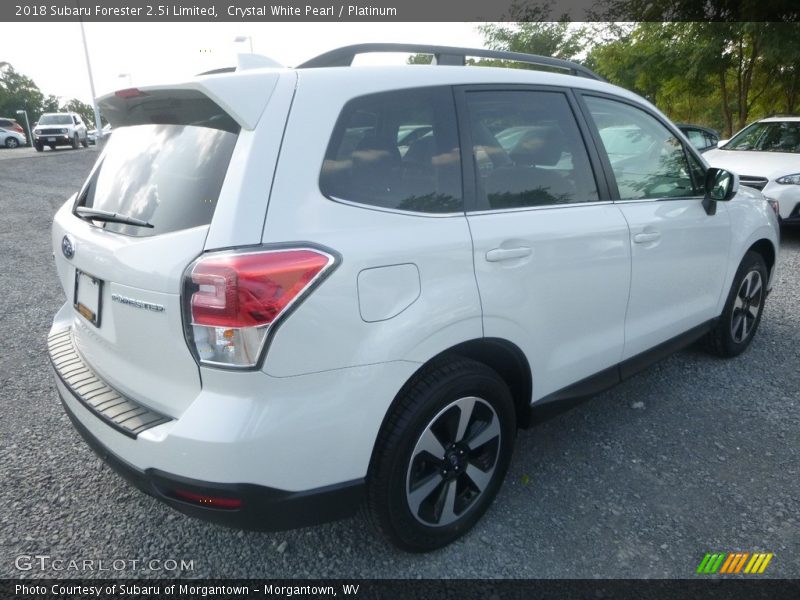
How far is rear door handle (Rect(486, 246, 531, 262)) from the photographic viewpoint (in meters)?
2.14

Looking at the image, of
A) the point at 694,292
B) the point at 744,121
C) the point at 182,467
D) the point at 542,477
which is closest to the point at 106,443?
the point at 182,467

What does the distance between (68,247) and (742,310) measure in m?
4.08

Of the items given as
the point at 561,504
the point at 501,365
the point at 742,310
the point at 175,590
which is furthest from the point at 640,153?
the point at 175,590

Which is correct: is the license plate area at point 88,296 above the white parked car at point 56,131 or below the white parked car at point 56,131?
above

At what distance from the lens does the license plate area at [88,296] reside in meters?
2.09

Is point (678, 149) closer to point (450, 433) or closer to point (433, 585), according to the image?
point (450, 433)

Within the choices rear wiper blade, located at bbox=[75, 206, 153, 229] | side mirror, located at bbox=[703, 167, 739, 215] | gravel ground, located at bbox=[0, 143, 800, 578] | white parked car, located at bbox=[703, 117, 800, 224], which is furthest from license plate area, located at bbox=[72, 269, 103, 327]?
white parked car, located at bbox=[703, 117, 800, 224]

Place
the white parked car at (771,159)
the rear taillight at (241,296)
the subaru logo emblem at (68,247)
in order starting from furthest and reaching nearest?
the white parked car at (771,159) → the subaru logo emblem at (68,247) → the rear taillight at (241,296)

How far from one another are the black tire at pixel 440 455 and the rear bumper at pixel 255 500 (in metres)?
0.15

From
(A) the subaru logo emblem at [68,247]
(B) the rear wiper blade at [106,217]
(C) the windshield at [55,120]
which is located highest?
(B) the rear wiper blade at [106,217]

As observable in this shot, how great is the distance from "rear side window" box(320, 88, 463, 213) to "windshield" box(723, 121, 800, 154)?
8.07 m

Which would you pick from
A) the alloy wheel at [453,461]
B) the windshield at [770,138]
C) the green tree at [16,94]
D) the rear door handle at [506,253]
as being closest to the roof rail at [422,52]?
the rear door handle at [506,253]

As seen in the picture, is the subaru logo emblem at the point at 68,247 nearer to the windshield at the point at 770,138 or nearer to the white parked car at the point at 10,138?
the windshield at the point at 770,138

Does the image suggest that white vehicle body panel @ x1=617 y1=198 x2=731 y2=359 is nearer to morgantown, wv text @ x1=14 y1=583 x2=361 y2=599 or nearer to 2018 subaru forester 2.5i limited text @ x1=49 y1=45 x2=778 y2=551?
2018 subaru forester 2.5i limited text @ x1=49 y1=45 x2=778 y2=551
